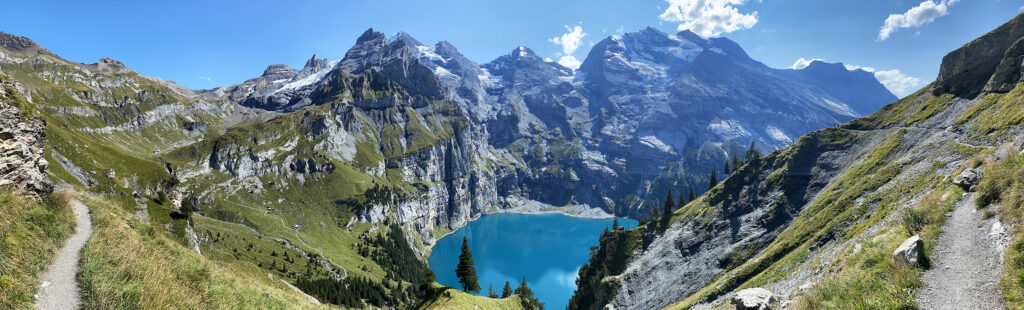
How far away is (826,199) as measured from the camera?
58.5 metres

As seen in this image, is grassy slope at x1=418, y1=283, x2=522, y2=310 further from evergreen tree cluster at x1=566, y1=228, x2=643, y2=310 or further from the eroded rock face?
evergreen tree cluster at x1=566, y1=228, x2=643, y2=310

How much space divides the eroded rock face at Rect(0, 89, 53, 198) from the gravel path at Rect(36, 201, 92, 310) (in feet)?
22.4

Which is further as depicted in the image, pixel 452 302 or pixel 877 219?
pixel 452 302

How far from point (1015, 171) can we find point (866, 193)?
1455 inches

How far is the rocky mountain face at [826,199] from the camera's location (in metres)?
36.7

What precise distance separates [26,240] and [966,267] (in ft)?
107

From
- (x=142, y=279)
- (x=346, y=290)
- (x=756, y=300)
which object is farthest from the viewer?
(x=346, y=290)

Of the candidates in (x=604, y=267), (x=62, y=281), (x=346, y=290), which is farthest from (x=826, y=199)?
(x=346, y=290)

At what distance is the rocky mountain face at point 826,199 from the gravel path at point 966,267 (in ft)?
6.14

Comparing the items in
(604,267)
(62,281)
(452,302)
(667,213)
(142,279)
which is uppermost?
(667,213)

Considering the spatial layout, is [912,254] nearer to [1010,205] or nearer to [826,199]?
[1010,205]

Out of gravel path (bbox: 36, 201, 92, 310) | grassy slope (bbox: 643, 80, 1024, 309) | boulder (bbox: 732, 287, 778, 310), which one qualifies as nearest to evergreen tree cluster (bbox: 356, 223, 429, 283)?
grassy slope (bbox: 643, 80, 1024, 309)

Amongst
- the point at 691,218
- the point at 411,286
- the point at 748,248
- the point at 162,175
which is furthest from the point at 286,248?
the point at 748,248

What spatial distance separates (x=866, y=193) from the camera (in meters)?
48.2
